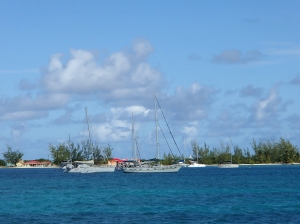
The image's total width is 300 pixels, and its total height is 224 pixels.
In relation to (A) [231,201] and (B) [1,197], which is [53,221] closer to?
(A) [231,201]

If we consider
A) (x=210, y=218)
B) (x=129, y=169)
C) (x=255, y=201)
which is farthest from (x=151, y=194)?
(x=129, y=169)

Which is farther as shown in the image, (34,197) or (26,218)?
(34,197)

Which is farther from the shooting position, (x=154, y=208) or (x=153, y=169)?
(x=153, y=169)

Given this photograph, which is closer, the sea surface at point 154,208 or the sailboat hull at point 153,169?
the sea surface at point 154,208

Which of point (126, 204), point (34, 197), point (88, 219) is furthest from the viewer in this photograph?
point (34, 197)

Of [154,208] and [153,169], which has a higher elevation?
[153,169]

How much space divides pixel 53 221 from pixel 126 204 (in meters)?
14.0

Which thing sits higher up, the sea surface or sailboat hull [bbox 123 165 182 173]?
sailboat hull [bbox 123 165 182 173]

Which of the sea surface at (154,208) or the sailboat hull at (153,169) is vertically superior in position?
the sailboat hull at (153,169)

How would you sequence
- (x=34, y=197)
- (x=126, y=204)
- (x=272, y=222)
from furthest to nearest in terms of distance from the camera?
(x=34, y=197), (x=126, y=204), (x=272, y=222)

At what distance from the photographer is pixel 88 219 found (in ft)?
143

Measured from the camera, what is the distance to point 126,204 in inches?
2190

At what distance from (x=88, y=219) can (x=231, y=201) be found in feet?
59.0

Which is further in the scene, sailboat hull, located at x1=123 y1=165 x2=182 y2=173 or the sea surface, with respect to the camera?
sailboat hull, located at x1=123 y1=165 x2=182 y2=173
